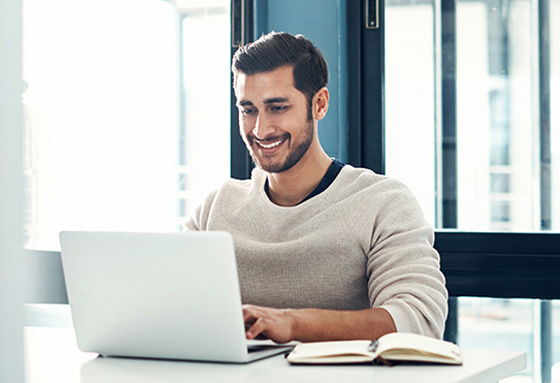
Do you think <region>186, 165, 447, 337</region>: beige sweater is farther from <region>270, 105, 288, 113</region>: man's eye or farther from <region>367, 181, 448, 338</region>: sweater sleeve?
<region>270, 105, 288, 113</region>: man's eye

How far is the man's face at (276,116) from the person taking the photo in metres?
1.90

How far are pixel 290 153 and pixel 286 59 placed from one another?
0.24 m

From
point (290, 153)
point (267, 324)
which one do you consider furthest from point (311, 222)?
point (267, 324)

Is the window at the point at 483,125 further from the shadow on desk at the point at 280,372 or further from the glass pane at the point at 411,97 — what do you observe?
the shadow on desk at the point at 280,372

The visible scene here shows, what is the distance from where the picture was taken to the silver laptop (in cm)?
112

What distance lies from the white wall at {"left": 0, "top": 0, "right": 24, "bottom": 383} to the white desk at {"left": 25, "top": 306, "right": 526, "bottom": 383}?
133 centimetres

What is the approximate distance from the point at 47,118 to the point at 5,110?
0.59 ft

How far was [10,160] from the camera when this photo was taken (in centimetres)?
287

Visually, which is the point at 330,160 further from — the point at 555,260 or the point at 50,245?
the point at 50,245

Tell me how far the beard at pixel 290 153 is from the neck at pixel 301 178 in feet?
0.04

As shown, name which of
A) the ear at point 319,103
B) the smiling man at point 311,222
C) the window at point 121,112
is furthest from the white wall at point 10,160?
the ear at point 319,103

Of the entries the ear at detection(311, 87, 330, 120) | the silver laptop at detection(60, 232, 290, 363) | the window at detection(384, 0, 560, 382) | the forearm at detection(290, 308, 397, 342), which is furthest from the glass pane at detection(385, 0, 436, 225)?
the silver laptop at detection(60, 232, 290, 363)

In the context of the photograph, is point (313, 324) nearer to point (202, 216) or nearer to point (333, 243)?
point (333, 243)

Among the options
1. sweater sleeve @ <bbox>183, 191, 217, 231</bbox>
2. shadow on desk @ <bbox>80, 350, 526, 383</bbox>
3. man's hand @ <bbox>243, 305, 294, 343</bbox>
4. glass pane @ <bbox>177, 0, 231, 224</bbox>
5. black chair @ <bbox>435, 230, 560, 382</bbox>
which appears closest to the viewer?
shadow on desk @ <bbox>80, 350, 526, 383</bbox>
